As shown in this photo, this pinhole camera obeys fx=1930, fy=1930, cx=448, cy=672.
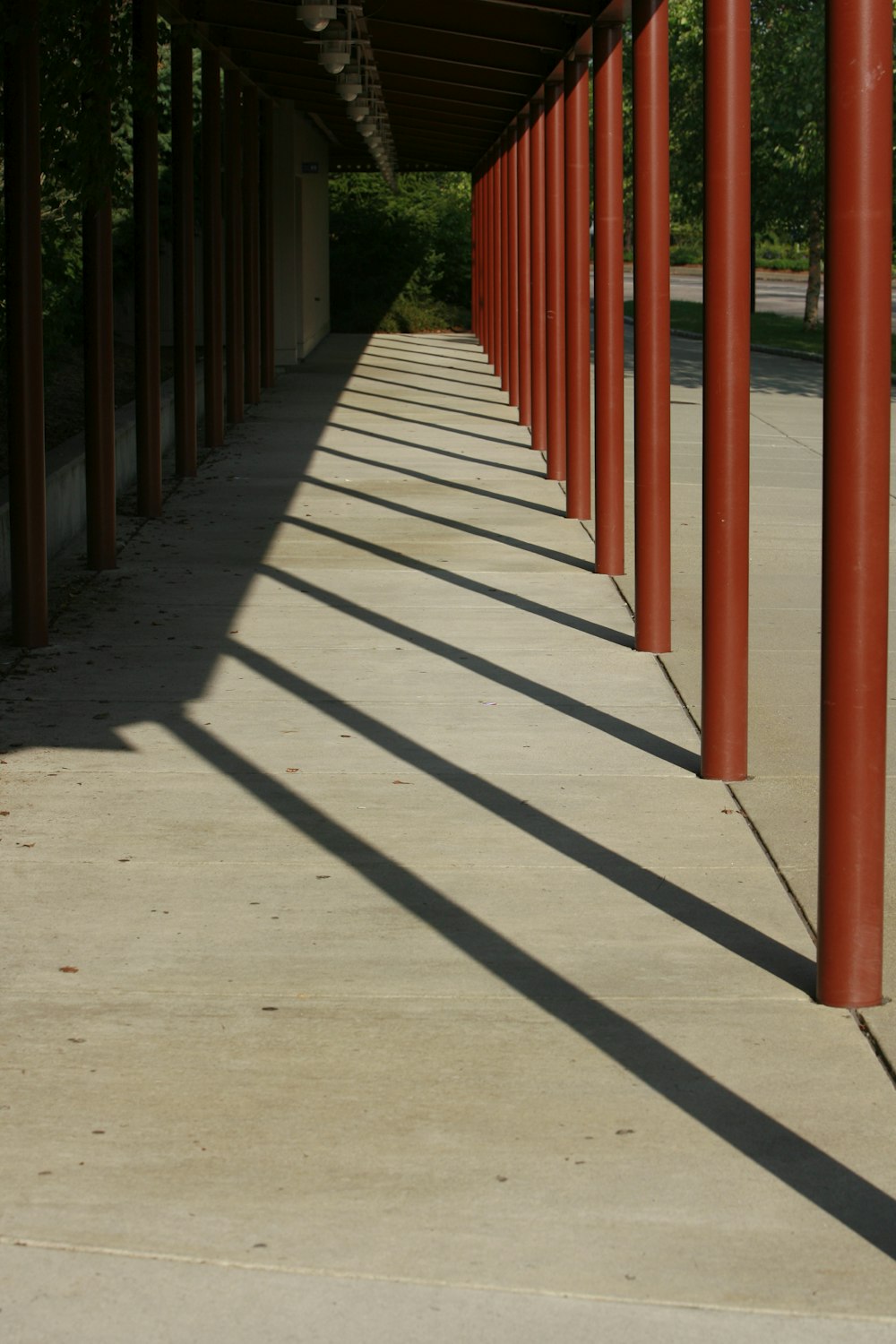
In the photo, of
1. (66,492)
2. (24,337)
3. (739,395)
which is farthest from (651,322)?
(66,492)

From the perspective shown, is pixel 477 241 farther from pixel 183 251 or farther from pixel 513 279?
pixel 183 251

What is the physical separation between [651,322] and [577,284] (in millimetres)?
4676

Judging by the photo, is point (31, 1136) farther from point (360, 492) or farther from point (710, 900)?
point (360, 492)

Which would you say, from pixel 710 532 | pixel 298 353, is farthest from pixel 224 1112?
pixel 298 353

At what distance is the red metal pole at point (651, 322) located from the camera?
9000mm

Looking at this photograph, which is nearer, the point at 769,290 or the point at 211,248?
the point at 211,248

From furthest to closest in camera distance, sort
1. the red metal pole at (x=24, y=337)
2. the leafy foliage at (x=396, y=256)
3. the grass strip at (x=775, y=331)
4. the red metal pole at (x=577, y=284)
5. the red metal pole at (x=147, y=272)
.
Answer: the leafy foliage at (x=396, y=256) → the grass strip at (x=775, y=331) → the red metal pole at (x=577, y=284) → the red metal pole at (x=147, y=272) → the red metal pole at (x=24, y=337)

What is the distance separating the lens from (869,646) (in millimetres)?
4758

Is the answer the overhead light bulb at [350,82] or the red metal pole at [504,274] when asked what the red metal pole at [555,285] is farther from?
the red metal pole at [504,274]

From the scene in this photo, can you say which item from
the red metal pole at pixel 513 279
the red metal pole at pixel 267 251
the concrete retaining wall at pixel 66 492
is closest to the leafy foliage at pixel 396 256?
the red metal pole at pixel 267 251

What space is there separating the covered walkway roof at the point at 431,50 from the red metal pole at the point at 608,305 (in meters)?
0.42

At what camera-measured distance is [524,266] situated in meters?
20.9

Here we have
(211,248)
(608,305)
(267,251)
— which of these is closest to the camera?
(608,305)

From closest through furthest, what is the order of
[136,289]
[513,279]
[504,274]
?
[136,289], [513,279], [504,274]
